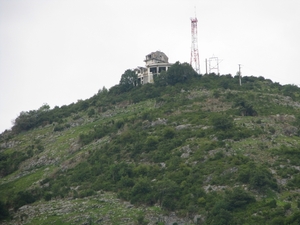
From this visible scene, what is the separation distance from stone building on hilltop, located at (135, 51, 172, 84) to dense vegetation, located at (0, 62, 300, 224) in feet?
7.90

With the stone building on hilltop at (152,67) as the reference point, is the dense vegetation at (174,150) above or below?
below

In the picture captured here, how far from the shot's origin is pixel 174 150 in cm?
8525

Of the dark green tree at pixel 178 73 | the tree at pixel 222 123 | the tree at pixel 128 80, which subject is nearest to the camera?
the tree at pixel 222 123

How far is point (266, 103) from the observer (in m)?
100

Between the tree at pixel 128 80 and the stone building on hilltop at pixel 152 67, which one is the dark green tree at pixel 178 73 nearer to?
the stone building on hilltop at pixel 152 67

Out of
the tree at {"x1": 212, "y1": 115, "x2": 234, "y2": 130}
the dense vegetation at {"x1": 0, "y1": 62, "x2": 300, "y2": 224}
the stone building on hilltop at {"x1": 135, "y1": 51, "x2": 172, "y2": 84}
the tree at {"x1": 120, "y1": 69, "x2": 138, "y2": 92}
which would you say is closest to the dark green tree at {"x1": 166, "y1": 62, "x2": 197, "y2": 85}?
the dense vegetation at {"x1": 0, "y1": 62, "x2": 300, "y2": 224}

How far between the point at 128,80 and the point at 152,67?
5580 millimetres

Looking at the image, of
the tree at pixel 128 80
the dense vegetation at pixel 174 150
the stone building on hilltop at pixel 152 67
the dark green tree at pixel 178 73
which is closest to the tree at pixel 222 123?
the dense vegetation at pixel 174 150

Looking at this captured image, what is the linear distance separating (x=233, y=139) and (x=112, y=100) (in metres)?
37.2

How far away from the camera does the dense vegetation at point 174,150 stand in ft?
230

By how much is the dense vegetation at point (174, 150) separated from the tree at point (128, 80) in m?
0.21

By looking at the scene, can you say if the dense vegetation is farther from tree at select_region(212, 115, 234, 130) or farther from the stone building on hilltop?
the stone building on hilltop

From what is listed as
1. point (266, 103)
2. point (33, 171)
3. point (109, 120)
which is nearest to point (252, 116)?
point (266, 103)

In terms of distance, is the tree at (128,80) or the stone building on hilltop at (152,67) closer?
the tree at (128,80)
